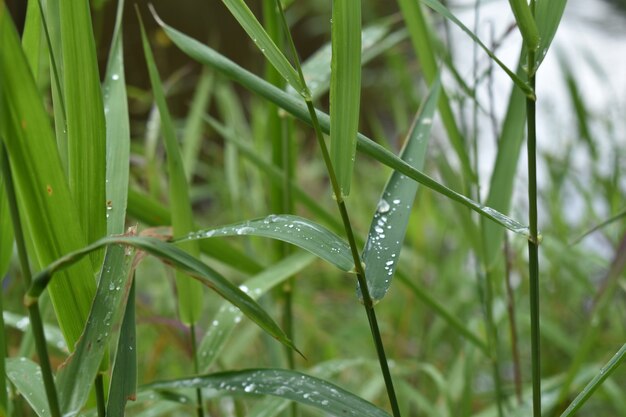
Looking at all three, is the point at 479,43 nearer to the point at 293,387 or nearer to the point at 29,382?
the point at 293,387

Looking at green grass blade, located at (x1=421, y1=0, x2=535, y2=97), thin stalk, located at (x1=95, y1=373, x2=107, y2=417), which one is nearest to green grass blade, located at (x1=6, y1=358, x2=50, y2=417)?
thin stalk, located at (x1=95, y1=373, x2=107, y2=417)

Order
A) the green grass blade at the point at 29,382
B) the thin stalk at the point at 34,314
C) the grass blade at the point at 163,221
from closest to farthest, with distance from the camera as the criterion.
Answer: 1. the thin stalk at the point at 34,314
2. the green grass blade at the point at 29,382
3. the grass blade at the point at 163,221

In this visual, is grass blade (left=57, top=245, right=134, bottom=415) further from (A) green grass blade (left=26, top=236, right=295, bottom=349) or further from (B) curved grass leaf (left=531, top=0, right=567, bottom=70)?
(B) curved grass leaf (left=531, top=0, right=567, bottom=70)

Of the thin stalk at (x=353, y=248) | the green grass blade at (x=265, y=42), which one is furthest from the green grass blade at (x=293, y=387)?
the green grass blade at (x=265, y=42)

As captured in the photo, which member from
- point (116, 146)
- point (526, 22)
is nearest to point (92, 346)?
point (116, 146)

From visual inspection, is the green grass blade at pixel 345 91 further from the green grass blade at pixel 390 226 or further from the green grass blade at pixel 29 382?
Result: the green grass blade at pixel 29 382

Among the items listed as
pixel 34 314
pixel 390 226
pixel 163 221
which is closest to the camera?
pixel 34 314
